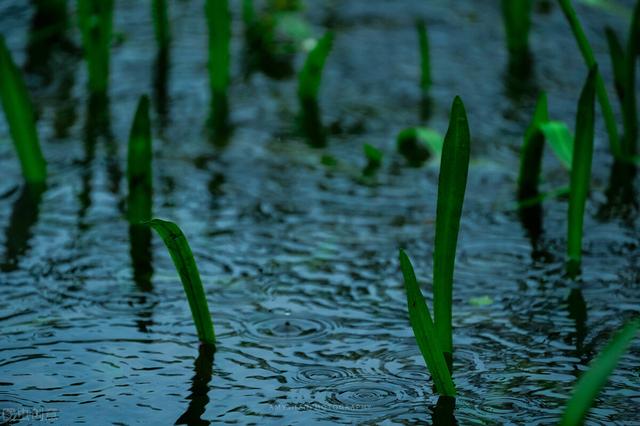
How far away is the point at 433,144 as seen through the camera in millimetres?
2650

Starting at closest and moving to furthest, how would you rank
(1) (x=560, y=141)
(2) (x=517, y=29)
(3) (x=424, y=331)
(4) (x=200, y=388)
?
(3) (x=424, y=331) → (4) (x=200, y=388) → (1) (x=560, y=141) → (2) (x=517, y=29)

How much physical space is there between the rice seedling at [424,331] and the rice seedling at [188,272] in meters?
0.38

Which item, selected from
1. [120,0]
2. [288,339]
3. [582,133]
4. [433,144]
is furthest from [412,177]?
[120,0]

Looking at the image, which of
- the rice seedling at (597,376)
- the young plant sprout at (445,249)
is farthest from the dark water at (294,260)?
the rice seedling at (597,376)

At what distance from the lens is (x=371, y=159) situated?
106 inches

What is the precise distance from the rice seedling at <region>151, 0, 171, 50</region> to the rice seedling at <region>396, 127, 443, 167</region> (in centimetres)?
109

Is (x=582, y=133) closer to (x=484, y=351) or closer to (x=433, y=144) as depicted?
(x=484, y=351)

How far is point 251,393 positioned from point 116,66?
211 centimetres

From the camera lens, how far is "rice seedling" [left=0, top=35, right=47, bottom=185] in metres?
2.37

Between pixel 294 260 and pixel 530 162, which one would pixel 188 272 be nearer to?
pixel 294 260

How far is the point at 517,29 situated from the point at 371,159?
3.60ft

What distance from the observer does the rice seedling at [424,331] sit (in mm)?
1411

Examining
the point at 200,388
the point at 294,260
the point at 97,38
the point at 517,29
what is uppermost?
the point at 517,29

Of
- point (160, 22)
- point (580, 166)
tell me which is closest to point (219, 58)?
point (160, 22)
